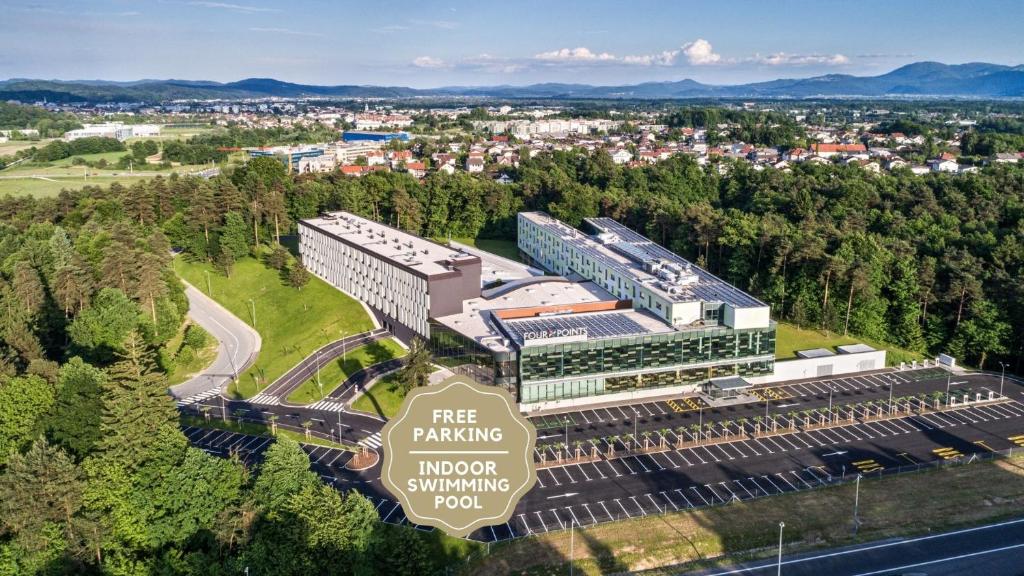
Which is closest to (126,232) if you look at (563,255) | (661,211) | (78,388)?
(78,388)

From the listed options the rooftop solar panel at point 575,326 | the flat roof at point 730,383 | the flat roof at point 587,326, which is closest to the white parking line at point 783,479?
the flat roof at point 730,383

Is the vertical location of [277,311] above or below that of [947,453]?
above

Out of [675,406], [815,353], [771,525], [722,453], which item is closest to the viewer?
[771,525]

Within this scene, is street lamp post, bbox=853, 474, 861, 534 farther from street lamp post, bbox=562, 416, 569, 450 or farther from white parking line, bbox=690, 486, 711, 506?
street lamp post, bbox=562, 416, 569, 450

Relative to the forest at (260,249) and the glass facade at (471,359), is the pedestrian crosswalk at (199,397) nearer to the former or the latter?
the forest at (260,249)

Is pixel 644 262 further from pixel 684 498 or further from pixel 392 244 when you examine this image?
pixel 684 498

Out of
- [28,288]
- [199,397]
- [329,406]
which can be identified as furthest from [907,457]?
[28,288]

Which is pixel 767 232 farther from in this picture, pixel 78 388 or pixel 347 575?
pixel 78 388
